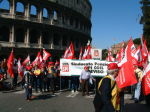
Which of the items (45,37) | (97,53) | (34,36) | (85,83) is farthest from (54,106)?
(45,37)

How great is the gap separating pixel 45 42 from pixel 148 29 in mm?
15046

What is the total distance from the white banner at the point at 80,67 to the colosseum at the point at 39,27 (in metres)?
22.4

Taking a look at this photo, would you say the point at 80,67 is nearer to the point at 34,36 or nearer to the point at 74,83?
the point at 74,83

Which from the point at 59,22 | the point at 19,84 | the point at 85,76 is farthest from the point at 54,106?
the point at 59,22

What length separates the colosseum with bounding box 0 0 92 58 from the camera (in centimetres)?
4012

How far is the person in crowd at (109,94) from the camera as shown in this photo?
5.22 metres

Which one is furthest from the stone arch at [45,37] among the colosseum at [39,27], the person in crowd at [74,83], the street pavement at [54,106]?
the street pavement at [54,106]

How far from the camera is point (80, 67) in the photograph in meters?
16.8

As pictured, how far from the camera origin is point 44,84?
16172 millimetres

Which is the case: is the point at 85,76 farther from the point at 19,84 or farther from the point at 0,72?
the point at 19,84

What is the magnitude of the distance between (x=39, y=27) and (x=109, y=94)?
39036 mm

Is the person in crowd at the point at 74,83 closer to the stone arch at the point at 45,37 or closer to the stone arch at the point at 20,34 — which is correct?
the stone arch at the point at 20,34

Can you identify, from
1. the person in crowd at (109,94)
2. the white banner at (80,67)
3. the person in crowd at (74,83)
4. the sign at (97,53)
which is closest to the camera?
the person in crowd at (109,94)

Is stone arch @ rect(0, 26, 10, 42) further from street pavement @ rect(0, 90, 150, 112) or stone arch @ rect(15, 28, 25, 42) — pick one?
street pavement @ rect(0, 90, 150, 112)
